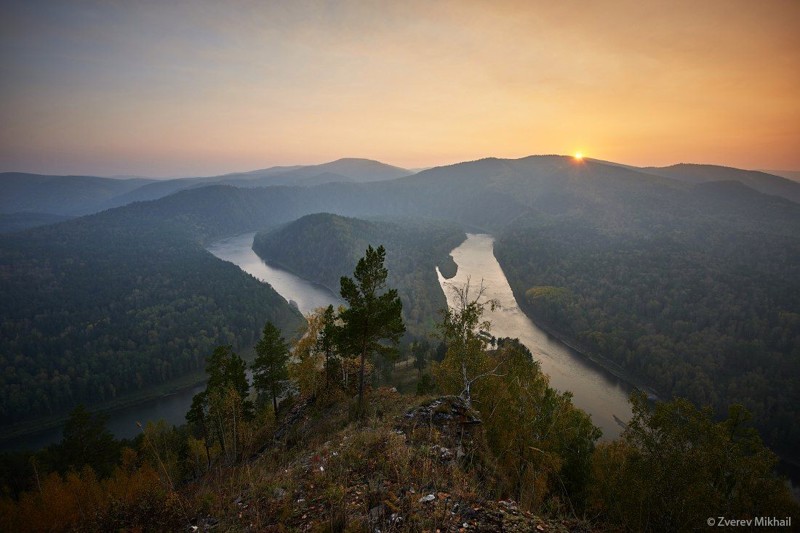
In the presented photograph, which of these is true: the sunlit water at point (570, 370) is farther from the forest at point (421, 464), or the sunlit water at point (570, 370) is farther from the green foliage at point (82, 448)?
the green foliage at point (82, 448)

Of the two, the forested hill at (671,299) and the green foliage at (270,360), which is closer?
the green foliage at (270,360)

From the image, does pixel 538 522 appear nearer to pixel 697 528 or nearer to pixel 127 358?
pixel 697 528

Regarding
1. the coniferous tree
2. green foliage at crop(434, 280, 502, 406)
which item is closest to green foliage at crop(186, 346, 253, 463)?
the coniferous tree

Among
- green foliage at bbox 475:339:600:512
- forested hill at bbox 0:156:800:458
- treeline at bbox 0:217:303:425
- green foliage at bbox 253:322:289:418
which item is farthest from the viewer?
treeline at bbox 0:217:303:425

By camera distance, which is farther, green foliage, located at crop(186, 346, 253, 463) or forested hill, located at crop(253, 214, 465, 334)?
forested hill, located at crop(253, 214, 465, 334)

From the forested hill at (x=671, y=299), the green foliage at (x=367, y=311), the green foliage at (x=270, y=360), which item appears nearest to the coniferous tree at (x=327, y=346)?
the green foliage at (x=270, y=360)

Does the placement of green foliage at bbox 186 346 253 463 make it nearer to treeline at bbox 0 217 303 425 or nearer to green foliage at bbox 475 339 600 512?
green foliage at bbox 475 339 600 512

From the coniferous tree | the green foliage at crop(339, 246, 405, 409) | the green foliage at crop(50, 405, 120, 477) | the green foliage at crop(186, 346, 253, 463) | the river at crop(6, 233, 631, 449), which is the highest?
the green foliage at crop(339, 246, 405, 409)
